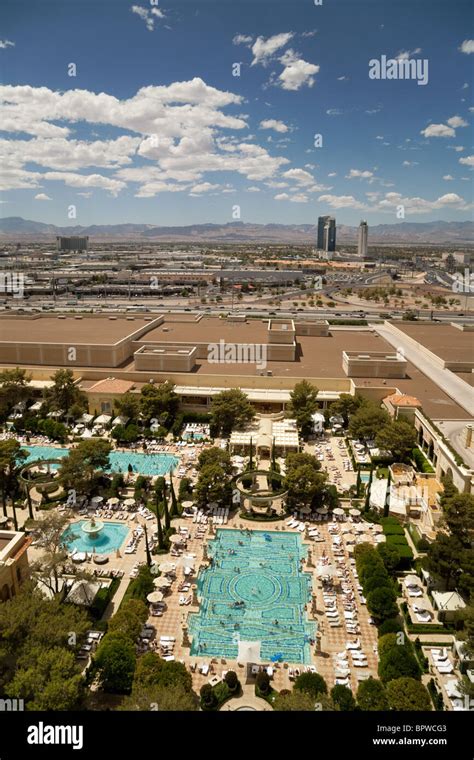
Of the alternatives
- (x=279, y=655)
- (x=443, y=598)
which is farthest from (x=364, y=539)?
(x=279, y=655)

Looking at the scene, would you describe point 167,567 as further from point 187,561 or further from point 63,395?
point 63,395

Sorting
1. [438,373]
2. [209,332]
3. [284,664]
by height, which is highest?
[209,332]

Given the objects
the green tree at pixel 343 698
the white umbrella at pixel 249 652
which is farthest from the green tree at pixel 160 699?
the green tree at pixel 343 698

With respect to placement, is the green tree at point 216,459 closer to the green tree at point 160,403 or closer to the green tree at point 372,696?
the green tree at point 160,403

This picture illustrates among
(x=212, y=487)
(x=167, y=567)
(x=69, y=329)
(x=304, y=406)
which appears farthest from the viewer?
(x=69, y=329)

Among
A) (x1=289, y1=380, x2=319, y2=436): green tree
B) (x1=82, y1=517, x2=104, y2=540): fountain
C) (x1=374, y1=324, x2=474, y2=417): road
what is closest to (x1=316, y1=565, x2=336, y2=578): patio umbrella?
(x1=82, y1=517, x2=104, y2=540): fountain

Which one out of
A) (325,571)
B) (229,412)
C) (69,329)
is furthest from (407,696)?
(69,329)
